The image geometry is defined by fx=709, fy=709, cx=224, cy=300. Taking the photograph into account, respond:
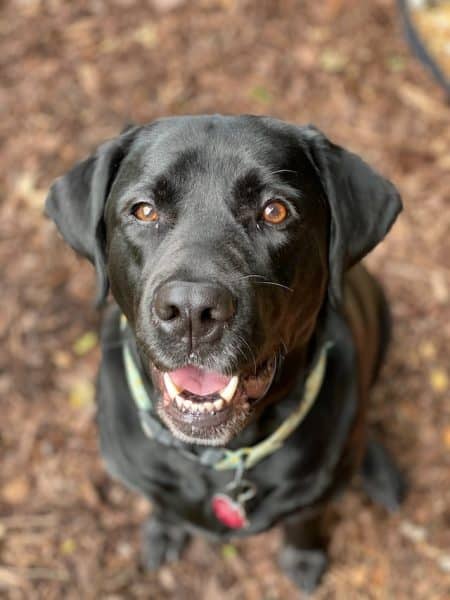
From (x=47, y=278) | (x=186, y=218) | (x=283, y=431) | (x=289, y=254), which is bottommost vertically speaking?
(x=47, y=278)

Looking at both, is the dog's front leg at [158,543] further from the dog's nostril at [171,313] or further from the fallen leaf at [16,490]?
the dog's nostril at [171,313]

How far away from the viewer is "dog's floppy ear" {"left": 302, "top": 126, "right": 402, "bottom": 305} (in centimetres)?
213

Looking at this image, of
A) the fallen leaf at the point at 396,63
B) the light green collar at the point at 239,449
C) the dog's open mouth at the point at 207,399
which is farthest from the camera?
the fallen leaf at the point at 396,63

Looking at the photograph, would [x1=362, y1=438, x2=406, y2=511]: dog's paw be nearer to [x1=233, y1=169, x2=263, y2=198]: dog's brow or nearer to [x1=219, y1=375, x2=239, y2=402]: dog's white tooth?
[x1=219, y1=375, x2=239, y2=402]: dog's white tooth

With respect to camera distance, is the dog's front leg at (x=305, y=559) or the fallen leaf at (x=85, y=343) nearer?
the dog's front leg at (x=305, y=559)

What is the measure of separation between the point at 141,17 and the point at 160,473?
11.4ft

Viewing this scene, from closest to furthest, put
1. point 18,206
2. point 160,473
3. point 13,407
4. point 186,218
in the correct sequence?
point 186,218 < point 160,473 < point 13,407 < point 18,206

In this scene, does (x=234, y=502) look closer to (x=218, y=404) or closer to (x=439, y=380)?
(x=218, y=404)

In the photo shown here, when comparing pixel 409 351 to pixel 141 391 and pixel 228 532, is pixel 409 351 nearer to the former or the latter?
pixel 228 532

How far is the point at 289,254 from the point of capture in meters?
2.01

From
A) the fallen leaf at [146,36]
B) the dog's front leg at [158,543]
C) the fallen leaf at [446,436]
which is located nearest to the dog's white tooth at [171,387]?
the dog's front leg at [158,543]

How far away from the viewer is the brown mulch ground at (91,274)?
3.15 meters

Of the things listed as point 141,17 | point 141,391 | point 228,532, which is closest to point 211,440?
point 141,391

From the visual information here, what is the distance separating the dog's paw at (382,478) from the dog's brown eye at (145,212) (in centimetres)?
177
